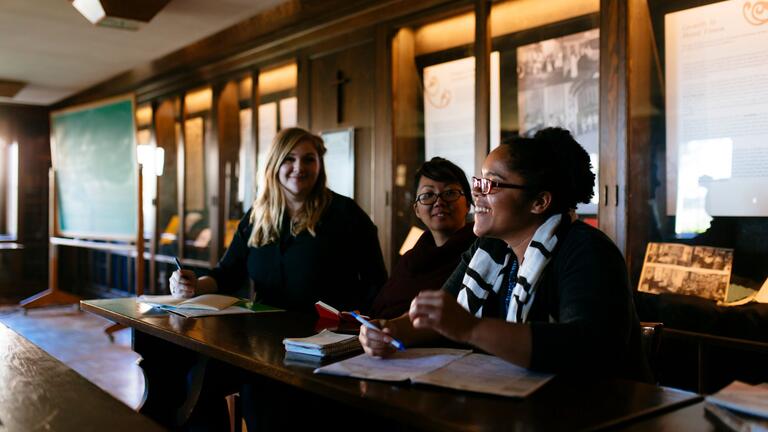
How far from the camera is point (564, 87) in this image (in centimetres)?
361

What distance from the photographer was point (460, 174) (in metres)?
2.72

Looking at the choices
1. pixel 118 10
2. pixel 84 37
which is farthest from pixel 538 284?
pixel 84 37

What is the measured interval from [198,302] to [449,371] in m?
1.36

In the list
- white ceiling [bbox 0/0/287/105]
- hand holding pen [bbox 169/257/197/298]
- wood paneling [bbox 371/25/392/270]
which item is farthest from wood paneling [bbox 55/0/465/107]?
hand holding pen [bbox 169/257/197/298]

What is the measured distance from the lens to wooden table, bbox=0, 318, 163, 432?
1406 mm

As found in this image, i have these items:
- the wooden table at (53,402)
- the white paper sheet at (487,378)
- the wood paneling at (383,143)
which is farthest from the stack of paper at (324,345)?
the wood paneling at (383,143)

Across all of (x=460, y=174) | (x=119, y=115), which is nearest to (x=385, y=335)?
(x=460, y=174)

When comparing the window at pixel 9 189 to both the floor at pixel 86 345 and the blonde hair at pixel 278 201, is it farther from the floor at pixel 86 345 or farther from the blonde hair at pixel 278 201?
the blonde hair at pixel 278 201

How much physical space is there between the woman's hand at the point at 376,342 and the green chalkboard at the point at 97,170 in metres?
5.91

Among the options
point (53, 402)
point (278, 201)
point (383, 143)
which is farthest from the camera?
point (383, 143)

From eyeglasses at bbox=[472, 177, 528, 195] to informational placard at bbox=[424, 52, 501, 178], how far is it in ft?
6.99

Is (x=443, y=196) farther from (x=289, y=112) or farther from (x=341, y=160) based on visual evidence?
(x=289, y=112)

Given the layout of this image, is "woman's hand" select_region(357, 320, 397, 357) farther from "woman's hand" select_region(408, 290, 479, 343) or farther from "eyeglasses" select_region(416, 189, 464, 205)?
"eyeglasses" select_region(416, 189, 464, 205)

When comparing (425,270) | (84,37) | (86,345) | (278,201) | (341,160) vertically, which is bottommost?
(86,345)
